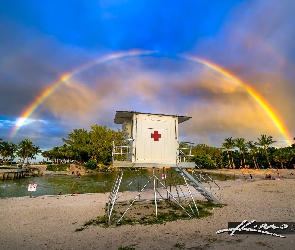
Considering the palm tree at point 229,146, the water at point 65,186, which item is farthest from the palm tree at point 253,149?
the water at point 65,186

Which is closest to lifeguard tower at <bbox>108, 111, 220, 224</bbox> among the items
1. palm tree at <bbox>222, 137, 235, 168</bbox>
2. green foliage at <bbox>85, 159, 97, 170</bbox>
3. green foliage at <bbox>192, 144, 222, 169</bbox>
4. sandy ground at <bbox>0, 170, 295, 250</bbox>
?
sandy ground at <bbox>0, 170, 295, 250</bbox>

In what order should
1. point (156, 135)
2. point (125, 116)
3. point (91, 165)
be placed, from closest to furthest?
point (156, 135), point (125, 116), point (91, 165)

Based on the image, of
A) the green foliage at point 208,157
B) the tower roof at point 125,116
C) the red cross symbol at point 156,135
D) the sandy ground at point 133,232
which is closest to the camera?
the sandy ground at point 133,232

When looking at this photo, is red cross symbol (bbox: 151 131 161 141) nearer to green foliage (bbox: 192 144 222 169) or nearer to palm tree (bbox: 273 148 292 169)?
green foliage (bbox: 192 144 222 169)

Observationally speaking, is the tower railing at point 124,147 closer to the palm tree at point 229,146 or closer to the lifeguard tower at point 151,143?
the lifeguard tower at point 151,143

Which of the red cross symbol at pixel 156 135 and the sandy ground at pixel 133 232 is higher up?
the red cross symbol at pixel 156 135

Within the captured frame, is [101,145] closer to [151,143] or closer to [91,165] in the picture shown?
[91,165]

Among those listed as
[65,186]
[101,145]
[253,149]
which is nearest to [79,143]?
[101,145]

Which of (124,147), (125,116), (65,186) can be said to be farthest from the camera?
(65,186)

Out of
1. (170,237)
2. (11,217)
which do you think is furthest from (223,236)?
(11,217)

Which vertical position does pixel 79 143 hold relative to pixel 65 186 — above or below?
above

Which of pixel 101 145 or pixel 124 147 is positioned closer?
pixel 124 147

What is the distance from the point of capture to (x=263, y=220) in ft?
43.8

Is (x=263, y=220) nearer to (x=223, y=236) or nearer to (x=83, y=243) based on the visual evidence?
(x=223, y=236)
